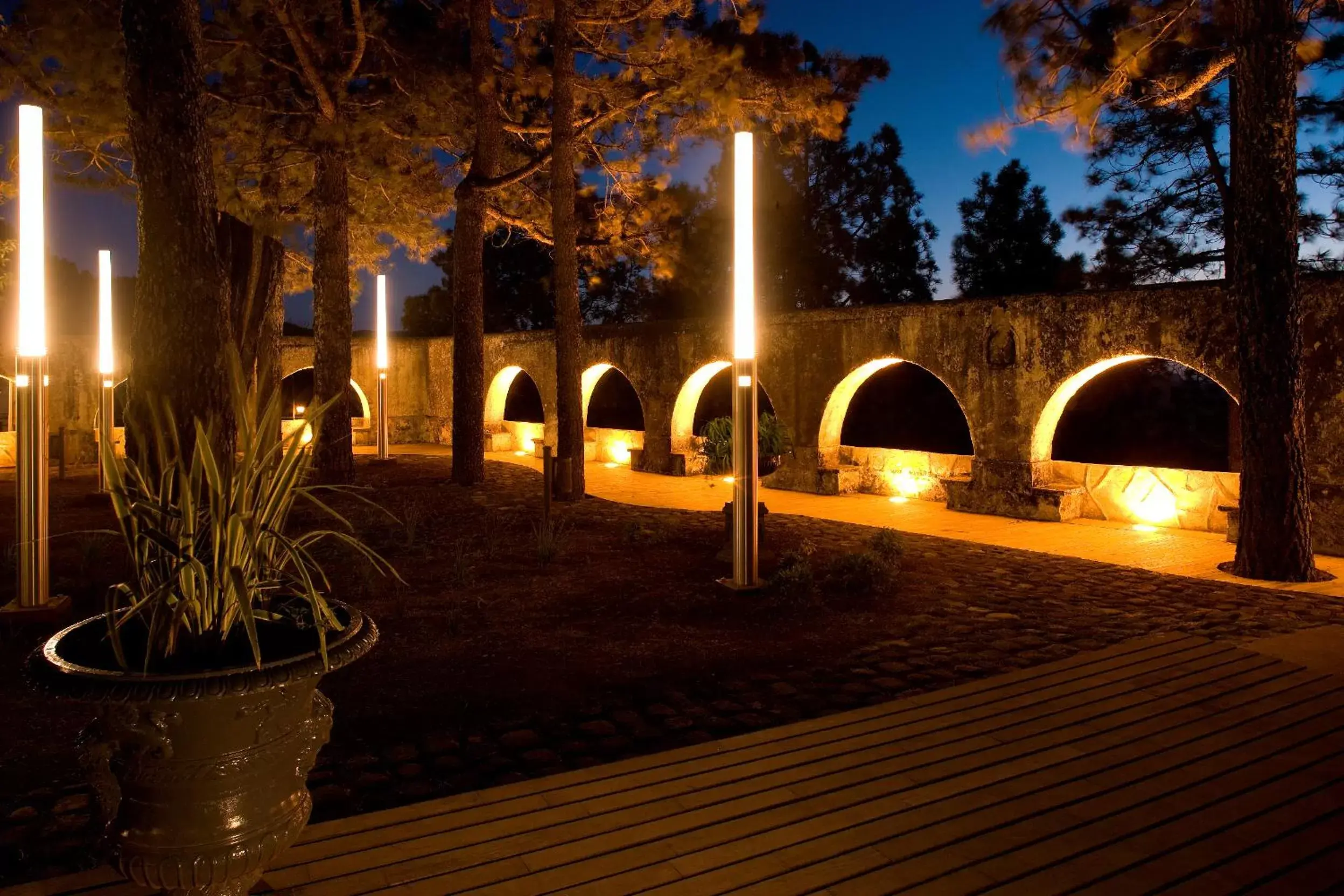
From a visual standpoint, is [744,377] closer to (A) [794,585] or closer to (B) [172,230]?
(A) [794,585]

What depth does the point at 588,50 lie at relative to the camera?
1030 cm

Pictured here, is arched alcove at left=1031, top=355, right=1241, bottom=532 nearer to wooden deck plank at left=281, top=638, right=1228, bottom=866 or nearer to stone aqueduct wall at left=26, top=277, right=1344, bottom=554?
stone aqueduct wall at left=26, top=277, right=1344, bottom=554

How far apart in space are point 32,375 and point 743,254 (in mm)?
3981

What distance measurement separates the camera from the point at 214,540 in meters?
2.29

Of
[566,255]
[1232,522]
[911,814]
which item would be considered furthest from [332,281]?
[911,814]

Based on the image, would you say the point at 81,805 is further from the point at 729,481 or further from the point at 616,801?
the point at 729,481

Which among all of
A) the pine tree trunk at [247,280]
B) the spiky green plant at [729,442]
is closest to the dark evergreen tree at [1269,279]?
the spiky green plant at [729,442]

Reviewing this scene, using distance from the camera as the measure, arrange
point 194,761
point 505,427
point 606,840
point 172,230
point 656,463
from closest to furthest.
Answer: point 194,761, point 606,840, point 172,230, point 656,463, point 505,427

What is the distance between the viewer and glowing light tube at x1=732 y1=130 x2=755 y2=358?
18.5 ft

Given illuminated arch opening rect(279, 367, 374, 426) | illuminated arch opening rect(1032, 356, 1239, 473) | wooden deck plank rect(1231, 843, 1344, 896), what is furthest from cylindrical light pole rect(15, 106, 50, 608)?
illuminated arch opening rect(1032, 356, 1239, 473)

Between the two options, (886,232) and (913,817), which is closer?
(913,817)

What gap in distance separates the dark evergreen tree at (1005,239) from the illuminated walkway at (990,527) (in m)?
11.2

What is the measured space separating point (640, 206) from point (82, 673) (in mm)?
10926

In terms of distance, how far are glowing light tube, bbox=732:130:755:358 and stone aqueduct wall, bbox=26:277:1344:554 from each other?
16.7 feet
